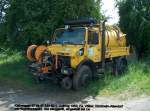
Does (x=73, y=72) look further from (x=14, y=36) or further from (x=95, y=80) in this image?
(x=14, y=36)

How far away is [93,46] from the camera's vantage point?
12.7 metres

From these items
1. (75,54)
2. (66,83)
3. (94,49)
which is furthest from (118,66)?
(66,83)

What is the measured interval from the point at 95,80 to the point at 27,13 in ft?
16.9

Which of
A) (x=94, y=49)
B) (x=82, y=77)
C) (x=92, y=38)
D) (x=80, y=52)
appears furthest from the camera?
(x=94, y=49)

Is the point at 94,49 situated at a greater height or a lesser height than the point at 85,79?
greater

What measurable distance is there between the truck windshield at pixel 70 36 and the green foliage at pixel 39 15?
105 inches

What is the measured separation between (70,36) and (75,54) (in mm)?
1304

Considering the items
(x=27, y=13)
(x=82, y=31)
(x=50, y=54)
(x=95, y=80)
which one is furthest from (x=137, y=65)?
(x=27, y=13)

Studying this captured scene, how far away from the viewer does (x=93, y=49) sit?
12.7m

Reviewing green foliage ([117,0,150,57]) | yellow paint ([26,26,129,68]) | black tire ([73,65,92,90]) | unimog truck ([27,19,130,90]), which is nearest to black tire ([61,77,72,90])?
unimog truck ([27,19,130,90])

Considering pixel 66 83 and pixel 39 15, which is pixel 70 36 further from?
pixel 39 15

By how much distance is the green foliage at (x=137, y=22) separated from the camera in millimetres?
18531

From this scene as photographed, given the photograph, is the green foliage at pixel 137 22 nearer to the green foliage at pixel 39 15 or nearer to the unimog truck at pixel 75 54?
the green foliage at pixel 39 15

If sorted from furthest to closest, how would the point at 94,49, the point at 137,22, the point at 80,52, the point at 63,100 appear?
the point at 137,22, the point at 94,49, the point at 80,52, the point at 63,100
